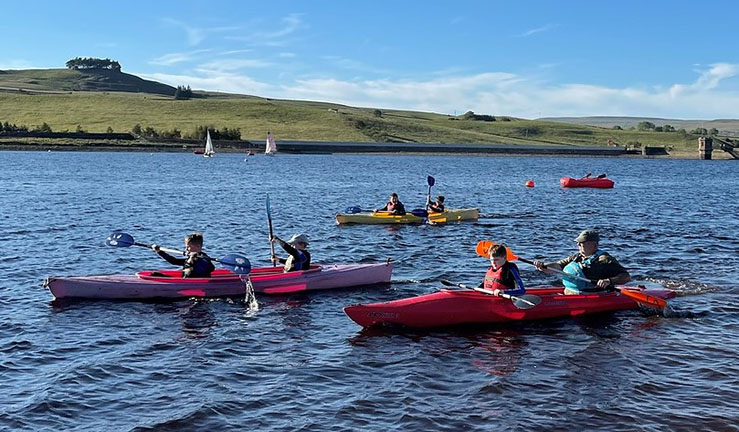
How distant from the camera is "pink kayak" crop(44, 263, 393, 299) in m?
17.0

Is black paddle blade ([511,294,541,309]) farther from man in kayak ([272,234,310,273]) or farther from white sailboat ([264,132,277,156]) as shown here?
white sailboat ([264,132,277,156])

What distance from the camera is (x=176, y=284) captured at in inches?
668

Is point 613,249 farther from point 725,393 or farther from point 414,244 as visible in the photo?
point 725,393

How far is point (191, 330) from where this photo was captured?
48.9 ft

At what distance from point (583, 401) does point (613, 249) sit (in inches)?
616

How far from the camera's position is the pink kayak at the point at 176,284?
55.6 feet

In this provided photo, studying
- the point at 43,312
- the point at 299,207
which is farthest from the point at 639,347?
the point at 299,207

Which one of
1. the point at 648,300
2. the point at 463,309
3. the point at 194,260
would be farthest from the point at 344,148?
the point at 463,309

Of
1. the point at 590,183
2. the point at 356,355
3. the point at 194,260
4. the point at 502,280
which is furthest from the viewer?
the point at 590,183

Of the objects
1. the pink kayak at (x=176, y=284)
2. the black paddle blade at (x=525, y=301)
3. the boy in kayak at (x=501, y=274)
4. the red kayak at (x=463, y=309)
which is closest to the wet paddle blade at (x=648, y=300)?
the red kayak at (x=463, y=309)

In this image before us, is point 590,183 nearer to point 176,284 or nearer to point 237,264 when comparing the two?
point 237,264

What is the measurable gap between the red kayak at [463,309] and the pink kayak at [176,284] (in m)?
3.59

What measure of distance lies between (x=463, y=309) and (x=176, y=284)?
6484 mm

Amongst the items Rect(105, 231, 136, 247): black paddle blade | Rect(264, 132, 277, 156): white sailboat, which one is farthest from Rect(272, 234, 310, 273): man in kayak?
Rect(264, 132, 277, 156): white sailboat
